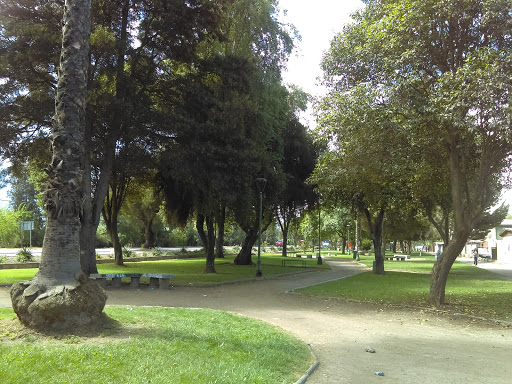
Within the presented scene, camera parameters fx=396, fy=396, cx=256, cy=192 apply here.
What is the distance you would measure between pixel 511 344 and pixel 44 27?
16519 mm

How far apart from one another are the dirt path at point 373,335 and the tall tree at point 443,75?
2667mm

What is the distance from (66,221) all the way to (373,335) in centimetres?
625

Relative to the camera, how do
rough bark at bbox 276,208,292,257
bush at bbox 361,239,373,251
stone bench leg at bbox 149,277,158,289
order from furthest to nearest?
bush at bbox 361,239,373,251, rough bark at bbox 276,208,292,257, stone bench leg at bbox 149,277,158,289

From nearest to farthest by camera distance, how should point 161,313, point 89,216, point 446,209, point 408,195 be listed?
point 161,313 < point 89,216 < point 408,195 < point 446,209

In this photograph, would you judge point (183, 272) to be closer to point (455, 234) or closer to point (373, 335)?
point (455, 234)

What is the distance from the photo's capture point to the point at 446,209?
26.1 m

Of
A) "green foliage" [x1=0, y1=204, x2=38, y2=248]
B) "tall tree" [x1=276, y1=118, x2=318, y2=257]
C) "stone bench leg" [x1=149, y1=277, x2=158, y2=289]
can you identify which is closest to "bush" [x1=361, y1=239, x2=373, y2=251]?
"tall tree" [x1=276, y1=118, x2=318, y2=257]

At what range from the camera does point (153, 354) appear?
5.13m

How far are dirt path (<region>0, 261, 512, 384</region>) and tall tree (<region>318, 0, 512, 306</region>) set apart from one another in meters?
2.67

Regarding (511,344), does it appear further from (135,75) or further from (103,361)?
(135,75)

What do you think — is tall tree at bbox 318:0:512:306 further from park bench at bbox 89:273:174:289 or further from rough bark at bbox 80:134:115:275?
rough bark at bbox 80:134:115:275

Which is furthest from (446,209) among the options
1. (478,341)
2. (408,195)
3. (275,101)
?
(478,341)

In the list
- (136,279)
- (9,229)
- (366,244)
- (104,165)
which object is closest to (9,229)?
(9,229)

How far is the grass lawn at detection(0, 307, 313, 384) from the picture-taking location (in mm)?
4305
